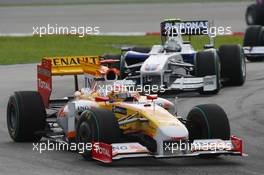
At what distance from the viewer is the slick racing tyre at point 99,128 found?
39.2 ft

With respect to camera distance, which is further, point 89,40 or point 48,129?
point 89,40

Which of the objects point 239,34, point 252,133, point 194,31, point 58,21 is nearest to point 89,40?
point 239,34

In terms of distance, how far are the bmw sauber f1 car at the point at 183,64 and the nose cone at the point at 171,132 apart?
7.90 metres

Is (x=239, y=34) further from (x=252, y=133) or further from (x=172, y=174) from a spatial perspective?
(x=172, y=174)

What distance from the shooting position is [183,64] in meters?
20.7

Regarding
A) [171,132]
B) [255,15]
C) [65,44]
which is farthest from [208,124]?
[255,15]

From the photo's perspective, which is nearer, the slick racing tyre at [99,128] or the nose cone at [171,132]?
the nose cone at [171,132]

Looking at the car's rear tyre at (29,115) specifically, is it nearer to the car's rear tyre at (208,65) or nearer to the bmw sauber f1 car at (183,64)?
the bmw sauber f1 car at (183,64)

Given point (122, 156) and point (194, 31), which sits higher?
point (194, 31)

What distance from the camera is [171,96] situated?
2020 cm

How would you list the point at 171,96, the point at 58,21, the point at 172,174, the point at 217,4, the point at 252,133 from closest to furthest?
the point at 172,174 → the point at 252,133 → the point at 171,96 → the point at 58,21 → the point at 217,4

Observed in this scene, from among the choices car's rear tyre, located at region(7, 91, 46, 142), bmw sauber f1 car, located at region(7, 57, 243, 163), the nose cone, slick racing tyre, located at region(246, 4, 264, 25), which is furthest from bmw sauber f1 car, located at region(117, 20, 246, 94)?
slick racing tyre, located at region(246, 4, 264, 25)

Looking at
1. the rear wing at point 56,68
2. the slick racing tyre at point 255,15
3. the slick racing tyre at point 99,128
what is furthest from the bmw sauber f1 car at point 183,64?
the slick racing tyre at point 255,15

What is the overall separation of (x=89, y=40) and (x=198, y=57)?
54.1 feet
